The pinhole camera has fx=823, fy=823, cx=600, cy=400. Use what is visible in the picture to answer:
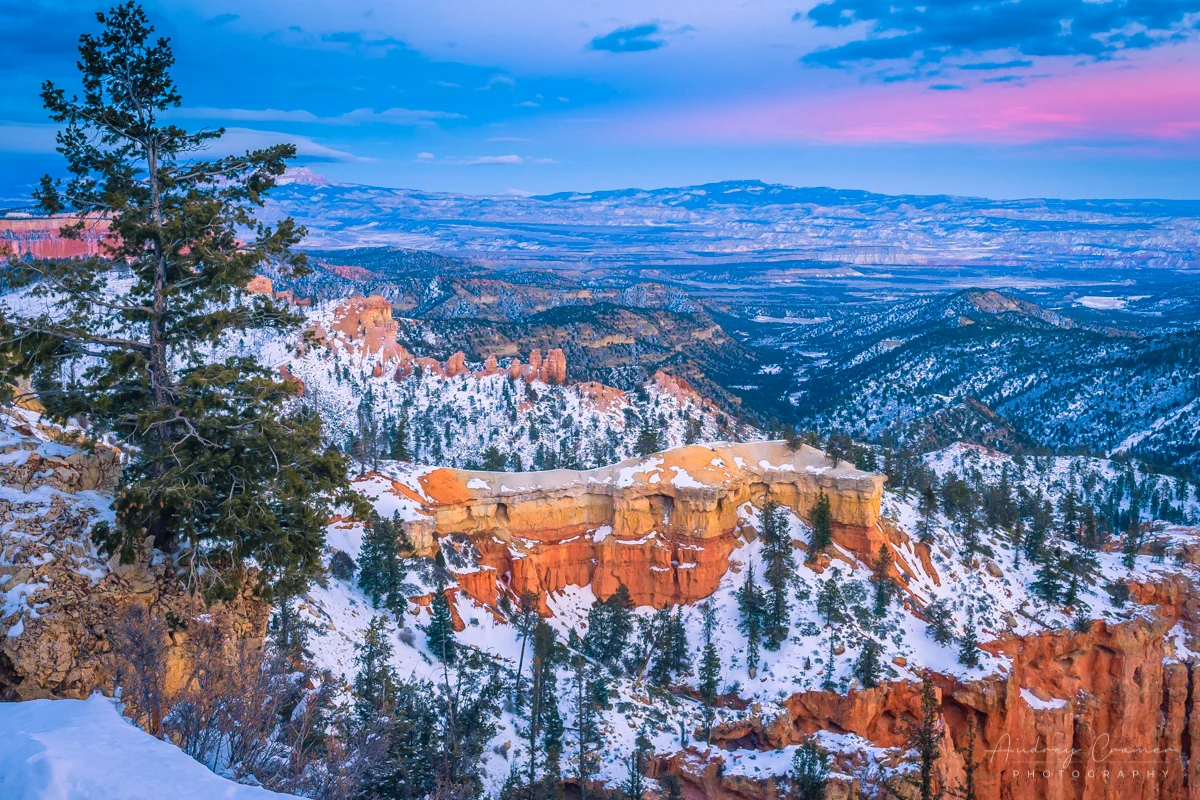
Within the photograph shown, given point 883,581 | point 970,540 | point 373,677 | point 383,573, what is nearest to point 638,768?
point 373,677

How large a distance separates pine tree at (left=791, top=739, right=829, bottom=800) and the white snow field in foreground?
107 feet

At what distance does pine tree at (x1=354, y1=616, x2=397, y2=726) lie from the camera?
30172 mm

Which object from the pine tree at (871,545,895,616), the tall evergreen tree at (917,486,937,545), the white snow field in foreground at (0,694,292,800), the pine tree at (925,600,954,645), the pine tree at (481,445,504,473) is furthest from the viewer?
the pine tree at (481,445,504,473)

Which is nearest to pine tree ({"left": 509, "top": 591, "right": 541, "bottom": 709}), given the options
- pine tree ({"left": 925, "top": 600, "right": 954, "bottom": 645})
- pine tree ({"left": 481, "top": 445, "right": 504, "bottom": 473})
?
pine tree ({"left": 481, "top": 445, "right": 504, "bottom": 473})

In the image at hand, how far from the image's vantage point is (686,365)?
170 metres

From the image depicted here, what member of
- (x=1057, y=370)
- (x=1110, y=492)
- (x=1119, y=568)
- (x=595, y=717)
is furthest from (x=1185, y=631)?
(x=1057, y=370)

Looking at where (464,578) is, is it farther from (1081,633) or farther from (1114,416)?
(1114,416)

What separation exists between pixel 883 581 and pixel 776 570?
6827 millimetres

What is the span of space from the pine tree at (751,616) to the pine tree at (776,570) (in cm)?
51

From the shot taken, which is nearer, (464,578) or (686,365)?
(464,578)

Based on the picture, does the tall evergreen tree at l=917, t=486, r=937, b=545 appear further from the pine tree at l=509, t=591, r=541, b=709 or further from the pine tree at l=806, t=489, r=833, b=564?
the pine tree at l=509, t=591, r=541, b=709

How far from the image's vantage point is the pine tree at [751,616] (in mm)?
48594

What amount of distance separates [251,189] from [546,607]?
40826 mm

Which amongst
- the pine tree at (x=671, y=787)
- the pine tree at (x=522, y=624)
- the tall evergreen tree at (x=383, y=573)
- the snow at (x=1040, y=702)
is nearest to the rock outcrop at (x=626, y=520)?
the pine tree at (x=522, y=624)
